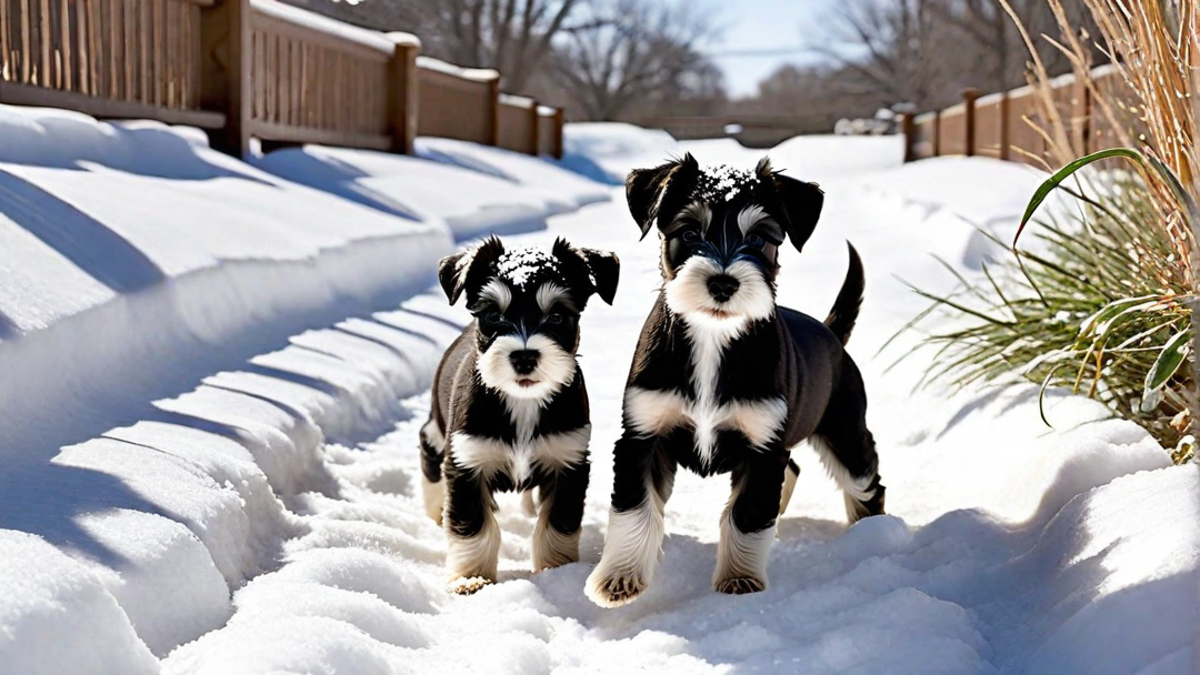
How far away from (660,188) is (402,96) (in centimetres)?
1443

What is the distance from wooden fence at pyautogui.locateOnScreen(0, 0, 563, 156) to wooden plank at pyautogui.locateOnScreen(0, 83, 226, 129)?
1 centimetres

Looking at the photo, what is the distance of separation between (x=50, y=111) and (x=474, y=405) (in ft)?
17.1

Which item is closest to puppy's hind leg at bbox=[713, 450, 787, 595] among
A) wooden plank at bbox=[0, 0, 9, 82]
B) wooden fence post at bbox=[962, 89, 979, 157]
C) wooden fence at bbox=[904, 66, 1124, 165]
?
wooden plank at bbox=[0, 0, 9, 82]

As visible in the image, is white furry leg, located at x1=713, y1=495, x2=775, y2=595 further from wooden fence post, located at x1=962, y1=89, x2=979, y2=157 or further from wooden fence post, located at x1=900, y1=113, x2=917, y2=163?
wooden fence post, located at x1=900, y1=113, x2=917, y2=163

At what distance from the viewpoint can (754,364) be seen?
386 cm

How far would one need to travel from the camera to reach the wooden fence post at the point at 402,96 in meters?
17.7

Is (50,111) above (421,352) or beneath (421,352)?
above

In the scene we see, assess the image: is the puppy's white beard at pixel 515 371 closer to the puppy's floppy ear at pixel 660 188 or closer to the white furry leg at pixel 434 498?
the puppy's floppy ear at pixel 660 188

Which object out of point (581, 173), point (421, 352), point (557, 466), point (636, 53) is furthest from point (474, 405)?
point (636, 53)

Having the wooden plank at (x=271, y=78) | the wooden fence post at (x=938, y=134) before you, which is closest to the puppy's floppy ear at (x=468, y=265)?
the wooden plank at (x=271, y=78)

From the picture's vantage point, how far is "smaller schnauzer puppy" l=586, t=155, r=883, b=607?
376cm

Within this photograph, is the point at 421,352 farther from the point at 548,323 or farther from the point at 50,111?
the point at 548,323

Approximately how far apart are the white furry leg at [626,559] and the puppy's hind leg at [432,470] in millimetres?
1134

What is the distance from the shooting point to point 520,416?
162 inches
